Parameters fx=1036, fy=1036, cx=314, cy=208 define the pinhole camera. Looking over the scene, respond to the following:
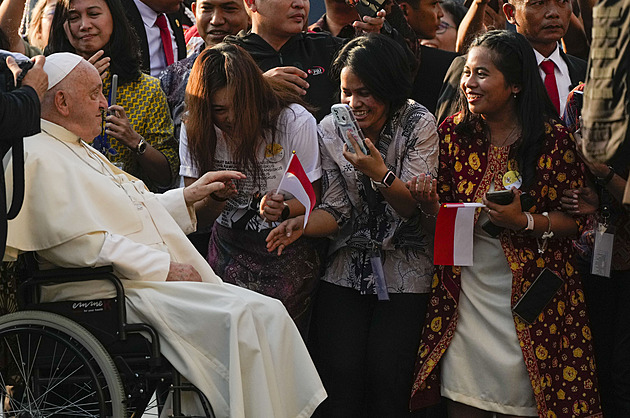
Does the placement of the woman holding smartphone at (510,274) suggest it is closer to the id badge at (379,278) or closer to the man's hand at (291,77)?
the id badge at (379,278)

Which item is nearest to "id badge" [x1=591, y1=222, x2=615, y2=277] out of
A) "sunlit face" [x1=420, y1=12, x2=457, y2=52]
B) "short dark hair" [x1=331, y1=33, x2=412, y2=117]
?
"short dark hair" [x1=331, y1=33, x2=412, y2=117]

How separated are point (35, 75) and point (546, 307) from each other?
2.44m

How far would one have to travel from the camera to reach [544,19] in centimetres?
578

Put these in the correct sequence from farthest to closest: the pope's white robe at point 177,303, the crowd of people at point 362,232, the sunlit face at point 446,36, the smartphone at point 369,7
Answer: the sunlit face at point 446,36, the smartphone at point 369,7, the crowd of people at point 362,232, the pope's white robe at point 177,303

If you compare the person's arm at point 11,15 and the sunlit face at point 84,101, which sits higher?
the person's arm at point 11,15

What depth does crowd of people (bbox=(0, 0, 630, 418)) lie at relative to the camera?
4320mm

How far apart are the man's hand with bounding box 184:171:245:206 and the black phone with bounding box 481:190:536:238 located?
1152 mm

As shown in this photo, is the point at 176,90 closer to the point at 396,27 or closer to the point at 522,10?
the point at 396,27

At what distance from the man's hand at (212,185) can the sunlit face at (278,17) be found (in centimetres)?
107

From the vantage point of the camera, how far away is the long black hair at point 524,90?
4.75 metres

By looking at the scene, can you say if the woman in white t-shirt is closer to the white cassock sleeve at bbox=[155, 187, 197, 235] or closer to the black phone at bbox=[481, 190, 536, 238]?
the white cassock sleeve at bbox=[155, 187, 197, 235]

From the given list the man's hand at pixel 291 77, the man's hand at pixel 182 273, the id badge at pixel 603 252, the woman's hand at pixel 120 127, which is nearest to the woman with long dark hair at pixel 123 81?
the woman's hand at pixel 120 127

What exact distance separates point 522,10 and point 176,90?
6.55 feet

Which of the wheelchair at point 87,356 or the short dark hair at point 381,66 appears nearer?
the wheelchair at point 87,356
